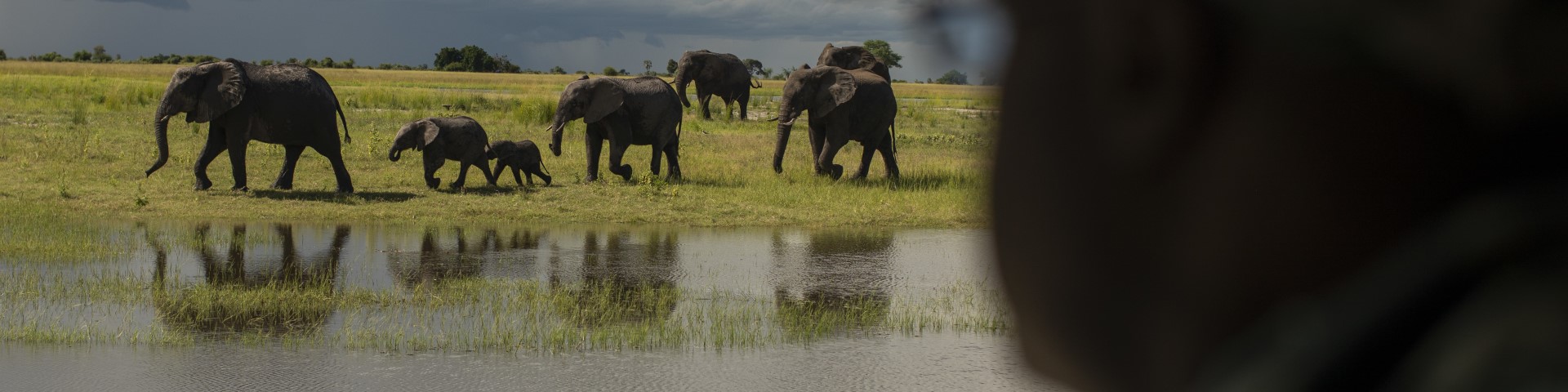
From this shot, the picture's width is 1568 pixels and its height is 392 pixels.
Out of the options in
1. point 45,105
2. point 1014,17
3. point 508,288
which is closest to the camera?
point 1014,17

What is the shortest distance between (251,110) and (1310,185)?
14.6 metres

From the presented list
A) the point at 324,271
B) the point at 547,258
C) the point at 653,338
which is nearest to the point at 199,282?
the point at 324,271

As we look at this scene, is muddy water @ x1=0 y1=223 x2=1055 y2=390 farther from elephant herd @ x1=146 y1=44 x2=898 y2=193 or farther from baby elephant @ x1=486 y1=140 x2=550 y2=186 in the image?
baby elephant @ x1=486 y1=140 x2=550 y2=186

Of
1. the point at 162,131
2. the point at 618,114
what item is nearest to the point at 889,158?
the point at 618,114

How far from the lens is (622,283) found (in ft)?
30.8

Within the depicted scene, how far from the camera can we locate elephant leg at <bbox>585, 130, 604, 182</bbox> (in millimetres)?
15844

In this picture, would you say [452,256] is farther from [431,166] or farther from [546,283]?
[431,166]

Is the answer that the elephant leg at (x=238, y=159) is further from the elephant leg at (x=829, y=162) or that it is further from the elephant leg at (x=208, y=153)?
the elephant leg at (x=829, y=162)

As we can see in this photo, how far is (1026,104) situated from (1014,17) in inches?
1.3

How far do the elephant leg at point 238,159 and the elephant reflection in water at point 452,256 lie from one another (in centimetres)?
310

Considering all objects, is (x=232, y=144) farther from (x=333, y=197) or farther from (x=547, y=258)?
(x=547, y=258)

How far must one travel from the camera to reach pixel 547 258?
34.9 feet

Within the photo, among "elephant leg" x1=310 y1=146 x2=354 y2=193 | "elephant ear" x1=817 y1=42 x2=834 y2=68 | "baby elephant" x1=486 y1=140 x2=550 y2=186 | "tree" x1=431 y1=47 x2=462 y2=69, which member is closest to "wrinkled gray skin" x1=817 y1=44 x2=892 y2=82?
"elephant ear" x1=817 y1=42 x2=834 y2=68

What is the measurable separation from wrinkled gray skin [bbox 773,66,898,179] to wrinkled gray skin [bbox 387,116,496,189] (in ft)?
13.2
